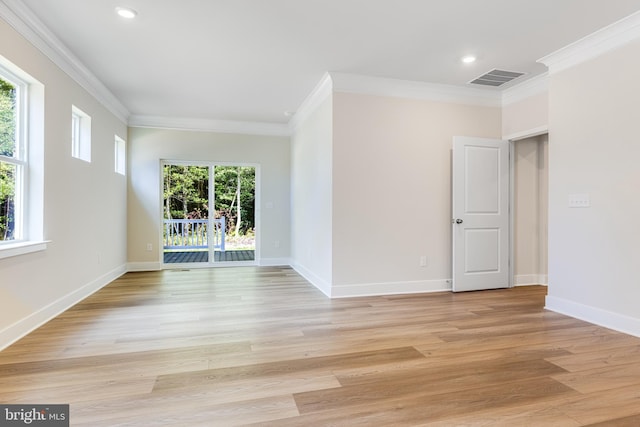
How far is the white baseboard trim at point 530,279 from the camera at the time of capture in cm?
461

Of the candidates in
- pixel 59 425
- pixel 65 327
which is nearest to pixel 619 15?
pixel 59 425

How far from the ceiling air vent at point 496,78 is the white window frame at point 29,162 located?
4640 mm

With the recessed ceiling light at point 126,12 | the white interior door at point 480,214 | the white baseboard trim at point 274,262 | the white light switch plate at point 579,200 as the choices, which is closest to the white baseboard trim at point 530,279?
the white interior door at point 480,214

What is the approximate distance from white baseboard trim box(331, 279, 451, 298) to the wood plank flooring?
1.08 ft

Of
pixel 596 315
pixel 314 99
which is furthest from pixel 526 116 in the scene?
pixel 314 99

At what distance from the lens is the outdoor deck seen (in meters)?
6.13

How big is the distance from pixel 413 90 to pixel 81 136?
4161mm

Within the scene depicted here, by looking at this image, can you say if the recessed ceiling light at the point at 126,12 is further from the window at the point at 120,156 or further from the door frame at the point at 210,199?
the door frame at the point at 210,199

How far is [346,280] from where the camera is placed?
4.01m

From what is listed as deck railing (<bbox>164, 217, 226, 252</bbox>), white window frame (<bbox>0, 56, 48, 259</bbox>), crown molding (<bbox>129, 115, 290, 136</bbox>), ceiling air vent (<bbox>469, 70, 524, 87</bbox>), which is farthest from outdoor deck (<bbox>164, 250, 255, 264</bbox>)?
ceiling air vent (<bbox>469, 70, 524, 87</bbox>)

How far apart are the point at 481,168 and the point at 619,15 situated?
76.8 inches

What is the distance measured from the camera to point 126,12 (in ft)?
8.77

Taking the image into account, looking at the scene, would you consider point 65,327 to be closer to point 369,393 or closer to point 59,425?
point 59,425

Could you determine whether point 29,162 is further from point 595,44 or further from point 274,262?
point 595,44
